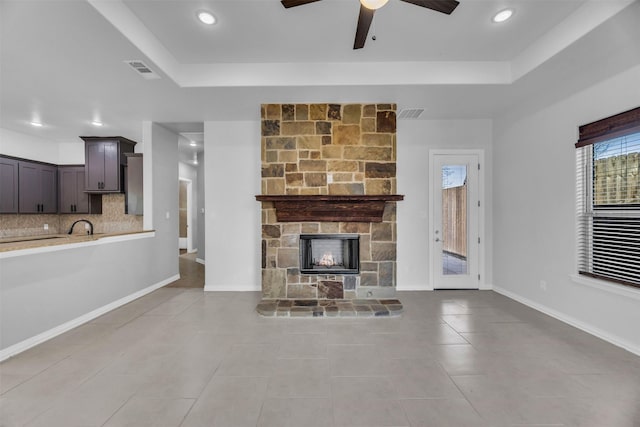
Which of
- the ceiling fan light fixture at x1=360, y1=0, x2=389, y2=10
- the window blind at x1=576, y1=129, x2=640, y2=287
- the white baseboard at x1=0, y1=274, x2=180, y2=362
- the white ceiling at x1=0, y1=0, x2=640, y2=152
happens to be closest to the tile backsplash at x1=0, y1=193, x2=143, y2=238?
the white baseboard at x1=0, y1=274, x2=180, y2=362

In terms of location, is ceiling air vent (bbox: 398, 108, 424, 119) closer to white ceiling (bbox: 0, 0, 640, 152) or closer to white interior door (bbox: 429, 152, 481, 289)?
white ceiling (bbox: 0, 0, 640, 152)

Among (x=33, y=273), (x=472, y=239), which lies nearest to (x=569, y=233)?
(x=472, y=239)

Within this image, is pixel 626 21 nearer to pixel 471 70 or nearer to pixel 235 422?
pixel 471 70

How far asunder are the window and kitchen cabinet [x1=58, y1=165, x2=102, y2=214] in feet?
25.0

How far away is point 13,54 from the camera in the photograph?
8.45 ft

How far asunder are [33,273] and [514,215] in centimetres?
566

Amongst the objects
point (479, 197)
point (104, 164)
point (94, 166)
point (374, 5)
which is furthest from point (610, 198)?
point (94, 166)

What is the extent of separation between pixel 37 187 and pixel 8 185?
0.44 meters

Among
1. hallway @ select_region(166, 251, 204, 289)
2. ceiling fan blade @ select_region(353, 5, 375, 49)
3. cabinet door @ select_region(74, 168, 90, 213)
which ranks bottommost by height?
hallway @ select_region(166, 251, 204, 289)

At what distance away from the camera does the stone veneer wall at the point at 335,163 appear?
3750 mm

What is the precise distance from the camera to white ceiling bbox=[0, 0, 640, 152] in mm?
2260

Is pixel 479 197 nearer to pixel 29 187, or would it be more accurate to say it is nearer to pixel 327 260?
pixel 327 260

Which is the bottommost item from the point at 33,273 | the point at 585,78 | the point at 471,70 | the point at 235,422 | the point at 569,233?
the point at 235,422

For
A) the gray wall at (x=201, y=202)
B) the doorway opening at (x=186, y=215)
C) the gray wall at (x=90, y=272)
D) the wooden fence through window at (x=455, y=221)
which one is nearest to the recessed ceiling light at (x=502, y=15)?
the wooden fence through window at (x=455, y=221)
